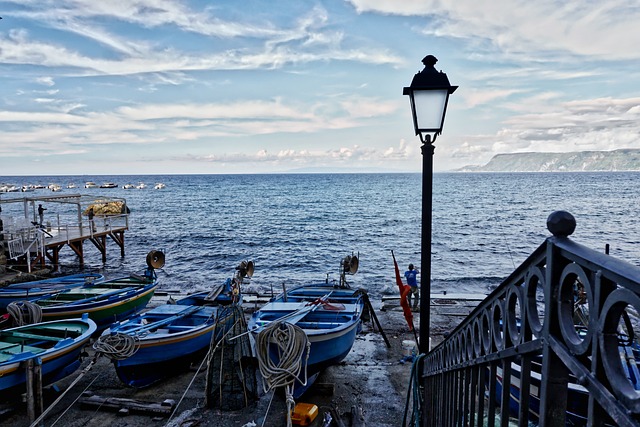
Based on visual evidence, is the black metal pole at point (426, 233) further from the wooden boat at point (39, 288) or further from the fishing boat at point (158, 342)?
the wooden boat at point (39, 288)

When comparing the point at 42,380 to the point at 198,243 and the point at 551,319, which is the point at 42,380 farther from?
the point at 198,243

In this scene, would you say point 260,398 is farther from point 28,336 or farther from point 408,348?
point 28,336

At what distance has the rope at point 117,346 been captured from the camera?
9367 mm

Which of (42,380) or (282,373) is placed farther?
(42,380)

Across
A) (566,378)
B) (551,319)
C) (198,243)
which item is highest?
(551,319)

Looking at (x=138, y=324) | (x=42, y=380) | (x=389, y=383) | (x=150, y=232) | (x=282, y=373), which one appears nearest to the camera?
(x=282, y=373)

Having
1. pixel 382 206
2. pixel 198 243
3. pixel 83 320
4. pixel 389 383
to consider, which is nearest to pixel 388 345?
pixel 389 383

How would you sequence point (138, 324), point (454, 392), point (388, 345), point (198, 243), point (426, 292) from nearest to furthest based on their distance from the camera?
point (454, 392)
point (426, 292)
point (138, 324)
point (388, 345)
point (198, 243)

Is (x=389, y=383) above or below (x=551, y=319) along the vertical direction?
below

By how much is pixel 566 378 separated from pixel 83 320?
39.8ft

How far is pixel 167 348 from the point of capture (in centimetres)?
1048

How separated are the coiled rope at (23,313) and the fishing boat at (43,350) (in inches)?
21.2

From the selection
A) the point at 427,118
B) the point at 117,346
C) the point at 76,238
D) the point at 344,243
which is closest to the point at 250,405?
the point at 117,346

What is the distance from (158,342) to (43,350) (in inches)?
90.1
